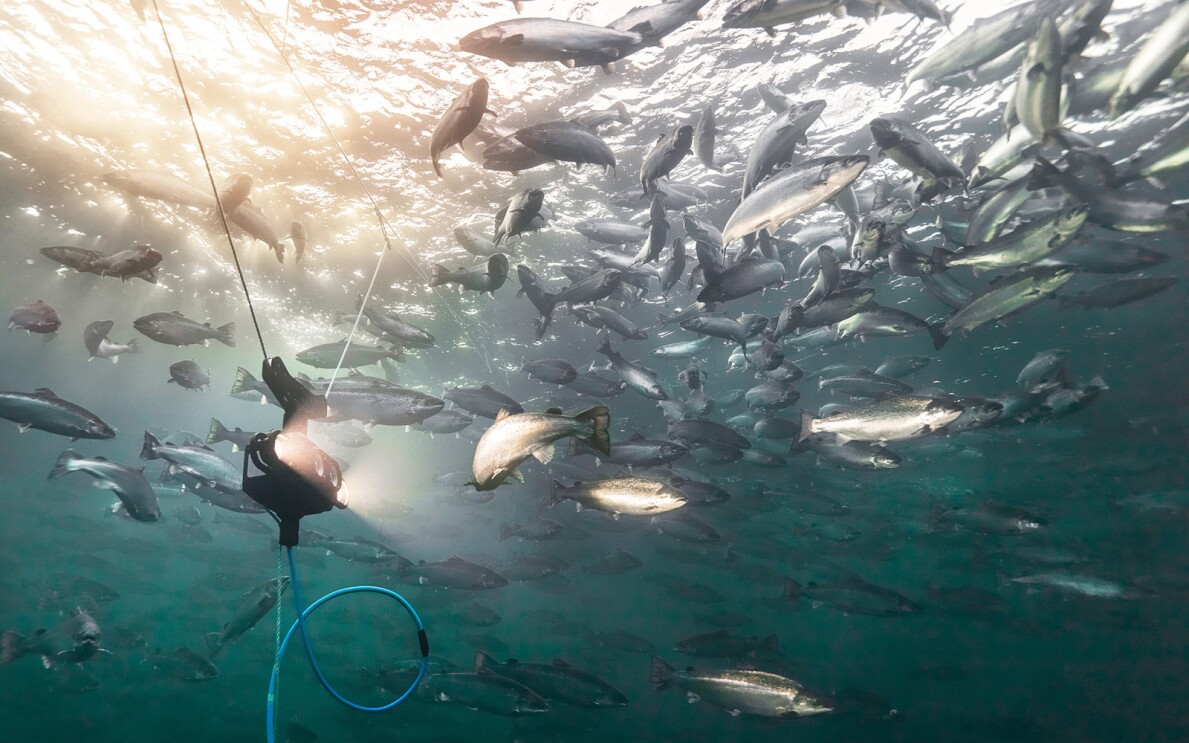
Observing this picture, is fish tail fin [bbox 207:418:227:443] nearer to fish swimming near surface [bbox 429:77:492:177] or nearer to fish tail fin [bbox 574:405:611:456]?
fish swimming near surface [bbox 429:77:492:177]

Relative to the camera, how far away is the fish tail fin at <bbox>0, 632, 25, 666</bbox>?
12414mm

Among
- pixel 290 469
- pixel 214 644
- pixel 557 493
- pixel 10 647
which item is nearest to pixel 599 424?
pixel 290 469

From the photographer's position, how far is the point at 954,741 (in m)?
23.1

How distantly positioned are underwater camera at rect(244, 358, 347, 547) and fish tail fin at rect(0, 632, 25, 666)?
1658 cm

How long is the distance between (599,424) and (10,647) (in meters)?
18.6


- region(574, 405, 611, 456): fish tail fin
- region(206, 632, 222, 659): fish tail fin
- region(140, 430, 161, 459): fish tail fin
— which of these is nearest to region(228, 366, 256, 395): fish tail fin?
region(140, 430, 161, 459): fish tail fin

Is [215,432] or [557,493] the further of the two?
[215,432]

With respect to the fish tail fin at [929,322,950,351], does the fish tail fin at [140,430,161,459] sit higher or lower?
lower

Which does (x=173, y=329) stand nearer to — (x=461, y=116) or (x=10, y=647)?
(x=461, y=116)

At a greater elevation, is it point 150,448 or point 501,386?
point 150,448

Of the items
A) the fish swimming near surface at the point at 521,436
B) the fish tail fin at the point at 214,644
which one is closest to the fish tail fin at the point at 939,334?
the fish swimming near surface at the point at 521,436

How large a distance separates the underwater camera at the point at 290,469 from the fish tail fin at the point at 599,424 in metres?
1.65

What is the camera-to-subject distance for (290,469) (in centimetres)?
284

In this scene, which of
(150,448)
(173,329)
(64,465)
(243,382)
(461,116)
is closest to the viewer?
(461,116)
